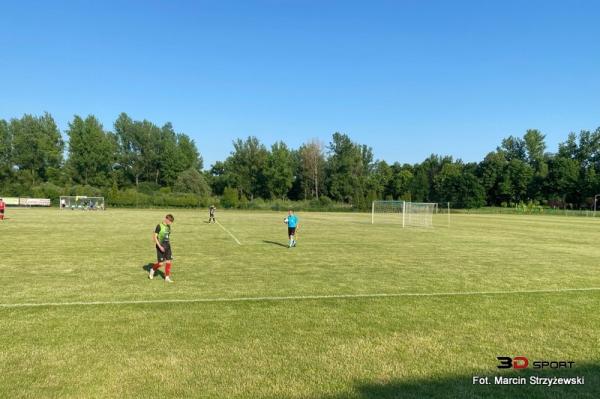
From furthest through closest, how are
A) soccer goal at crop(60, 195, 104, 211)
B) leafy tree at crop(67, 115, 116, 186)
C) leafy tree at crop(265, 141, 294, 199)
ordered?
1. leafy tree at crop(265, 141, 294, 199)
2. leafy tree at crop(67, 115, 116, 186)
3. soccer goal at crop(60, 195, 104, 211)

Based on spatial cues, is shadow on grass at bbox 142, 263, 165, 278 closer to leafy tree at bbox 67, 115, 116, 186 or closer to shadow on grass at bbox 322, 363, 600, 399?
shadow on grass at bbox 322, 363, 600, 399

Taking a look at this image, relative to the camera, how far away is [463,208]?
103 meters

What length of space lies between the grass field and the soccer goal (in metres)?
61.7

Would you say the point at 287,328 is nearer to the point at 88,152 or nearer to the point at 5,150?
the point at 88,152

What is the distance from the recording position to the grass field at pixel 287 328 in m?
5.00

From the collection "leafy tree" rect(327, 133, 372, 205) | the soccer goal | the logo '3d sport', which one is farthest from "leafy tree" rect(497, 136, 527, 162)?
the logo '3d sport'

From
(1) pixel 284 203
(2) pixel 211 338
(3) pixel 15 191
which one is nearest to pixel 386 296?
(2) pixel 211 338

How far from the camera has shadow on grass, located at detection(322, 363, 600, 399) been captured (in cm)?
475

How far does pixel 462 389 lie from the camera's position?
4918 millimetres

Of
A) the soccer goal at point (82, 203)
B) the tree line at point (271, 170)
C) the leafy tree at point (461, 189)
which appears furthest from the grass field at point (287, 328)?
the leafy tree at point (461, 189)

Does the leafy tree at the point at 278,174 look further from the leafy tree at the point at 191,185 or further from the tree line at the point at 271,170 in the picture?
the leafy tree at the point at 191,185

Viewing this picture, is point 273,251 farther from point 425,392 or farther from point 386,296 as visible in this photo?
point 425,392

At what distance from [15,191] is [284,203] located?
52194 mm

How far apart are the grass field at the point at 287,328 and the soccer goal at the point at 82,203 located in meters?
61.7
